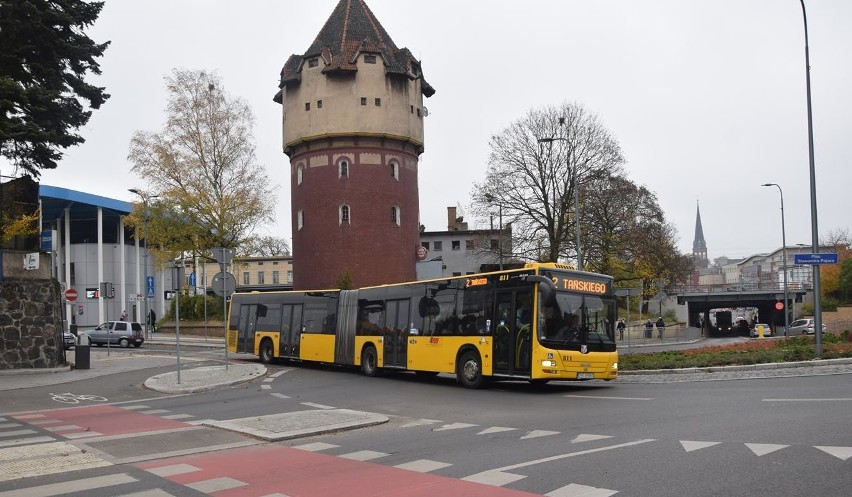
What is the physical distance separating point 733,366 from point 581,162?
80.4 ft

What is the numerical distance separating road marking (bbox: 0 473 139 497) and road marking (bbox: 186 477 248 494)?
0.78 meters

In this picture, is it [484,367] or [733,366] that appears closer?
[484,367]

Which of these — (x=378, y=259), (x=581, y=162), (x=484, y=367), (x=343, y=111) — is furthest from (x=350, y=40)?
(x=484, y=367)

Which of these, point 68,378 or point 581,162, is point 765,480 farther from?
point 581,162

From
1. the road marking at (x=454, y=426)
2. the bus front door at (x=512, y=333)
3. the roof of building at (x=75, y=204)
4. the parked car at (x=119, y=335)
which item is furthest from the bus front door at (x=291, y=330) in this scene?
the roof of building at (x=75, y=204)

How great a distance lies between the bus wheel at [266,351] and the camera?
28.8 metres

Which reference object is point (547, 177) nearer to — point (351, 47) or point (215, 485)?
point (351, 47)

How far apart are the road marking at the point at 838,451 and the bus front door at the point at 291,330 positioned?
20.9 m

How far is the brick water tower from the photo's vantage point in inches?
1946

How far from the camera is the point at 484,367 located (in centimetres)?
1842

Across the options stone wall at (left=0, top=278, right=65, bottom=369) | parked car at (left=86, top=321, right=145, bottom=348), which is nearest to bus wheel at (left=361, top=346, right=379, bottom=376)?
stone wall at (left=0, top=278, right=65, bottom=369)

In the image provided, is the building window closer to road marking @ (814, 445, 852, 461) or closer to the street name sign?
the street name sign

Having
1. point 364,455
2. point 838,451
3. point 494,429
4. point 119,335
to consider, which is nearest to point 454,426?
point 494,429

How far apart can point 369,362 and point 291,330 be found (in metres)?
5.29
